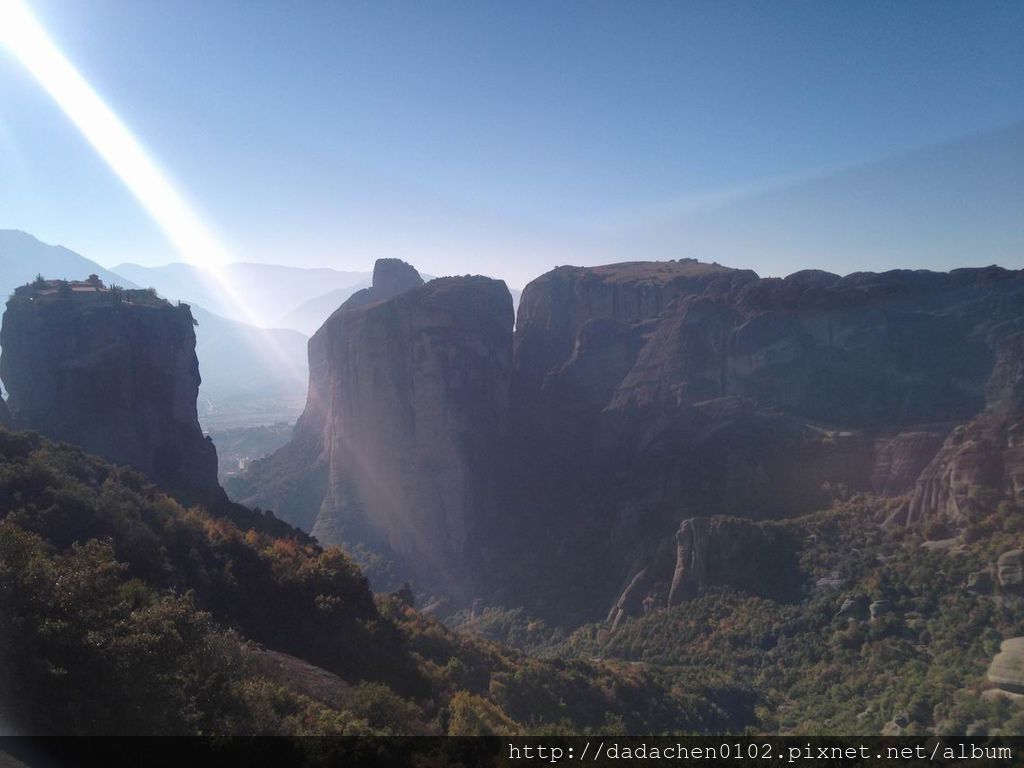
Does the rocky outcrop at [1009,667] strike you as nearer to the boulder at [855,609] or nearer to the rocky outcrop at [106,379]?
the boulder at [855,609]

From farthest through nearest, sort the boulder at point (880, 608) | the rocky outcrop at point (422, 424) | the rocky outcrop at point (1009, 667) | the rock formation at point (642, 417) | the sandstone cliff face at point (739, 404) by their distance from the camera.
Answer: the rocky outcrop at point (422, 424), the sandstone cliff face at point (739, 404), the rock formation at point (642, 417), the boulder at point (880, 608), the rocky outcrop at point (1009, 667)

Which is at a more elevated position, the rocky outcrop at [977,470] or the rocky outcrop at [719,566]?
the rocky outcrop at [977,470]

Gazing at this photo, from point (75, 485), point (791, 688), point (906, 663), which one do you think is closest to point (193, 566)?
point (75, 485)

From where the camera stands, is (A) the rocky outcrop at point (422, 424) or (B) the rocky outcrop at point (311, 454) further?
(B) the rocky outcrop at point (311, 454)

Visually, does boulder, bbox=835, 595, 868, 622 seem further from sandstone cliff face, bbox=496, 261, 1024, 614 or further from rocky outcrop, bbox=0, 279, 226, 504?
rocky outcrop, bbox=0, 279, 226, 504

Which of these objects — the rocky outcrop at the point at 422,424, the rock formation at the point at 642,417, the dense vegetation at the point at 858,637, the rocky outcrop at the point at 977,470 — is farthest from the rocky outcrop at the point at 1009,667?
the rocky outcrop at the point at 422,424

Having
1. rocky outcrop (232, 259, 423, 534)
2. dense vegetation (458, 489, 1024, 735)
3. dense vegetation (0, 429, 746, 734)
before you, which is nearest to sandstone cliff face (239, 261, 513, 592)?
rocky outcrop (232, 259, 423, 534)
